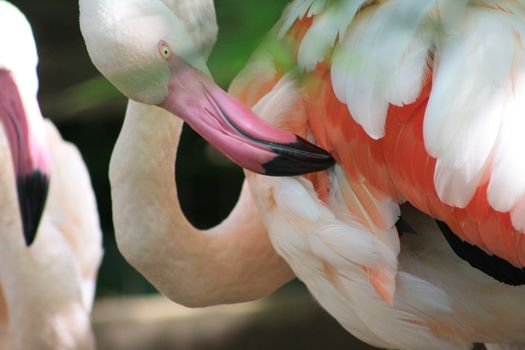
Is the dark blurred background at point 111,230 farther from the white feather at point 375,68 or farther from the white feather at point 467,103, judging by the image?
the white feather at point 467,103

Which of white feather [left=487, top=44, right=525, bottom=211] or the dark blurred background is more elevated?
white feather [left=487, top=44, right=525, bottom=211]

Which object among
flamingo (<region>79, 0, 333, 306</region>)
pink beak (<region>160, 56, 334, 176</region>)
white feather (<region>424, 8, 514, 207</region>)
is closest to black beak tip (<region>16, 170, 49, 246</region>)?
flamingo (<region>79, 0, 333, 306</region>)

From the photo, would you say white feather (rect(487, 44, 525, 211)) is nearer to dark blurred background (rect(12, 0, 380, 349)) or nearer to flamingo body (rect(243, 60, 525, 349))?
flamingo body (rect(243, 60, 525, 349))

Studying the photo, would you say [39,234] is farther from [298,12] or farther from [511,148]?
[511,148]

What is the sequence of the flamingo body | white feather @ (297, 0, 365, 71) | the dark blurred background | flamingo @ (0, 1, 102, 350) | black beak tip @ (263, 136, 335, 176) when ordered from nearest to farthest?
white feather @ (297, 0, 365, 71)
black beak tip @ (263, 136, 335, 176)
the flamingo body
flamingo @ (0, 1, 102, 350)
the dark blurred background

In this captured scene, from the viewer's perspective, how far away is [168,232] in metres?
2.47

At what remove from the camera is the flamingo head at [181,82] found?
6.13 feet

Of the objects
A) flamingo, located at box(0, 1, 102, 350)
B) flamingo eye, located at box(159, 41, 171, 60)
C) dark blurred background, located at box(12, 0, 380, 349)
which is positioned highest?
flamingo eye, located at box(159, 41, 171, 60)

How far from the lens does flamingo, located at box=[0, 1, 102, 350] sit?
239 centimetres

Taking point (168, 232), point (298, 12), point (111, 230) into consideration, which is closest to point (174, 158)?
point (168, 232)

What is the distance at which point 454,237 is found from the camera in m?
2.03

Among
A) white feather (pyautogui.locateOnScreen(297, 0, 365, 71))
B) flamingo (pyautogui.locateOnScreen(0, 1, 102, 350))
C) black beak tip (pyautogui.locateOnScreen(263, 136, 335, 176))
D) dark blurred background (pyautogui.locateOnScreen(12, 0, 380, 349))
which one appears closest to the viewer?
white feather (pyautogui.locateOnScreen(297, 0, 365, 71))

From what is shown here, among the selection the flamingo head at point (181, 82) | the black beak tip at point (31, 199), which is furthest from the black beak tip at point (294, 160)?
the black beak tip at point (31, 199)

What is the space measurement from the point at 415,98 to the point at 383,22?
0.14 metres
